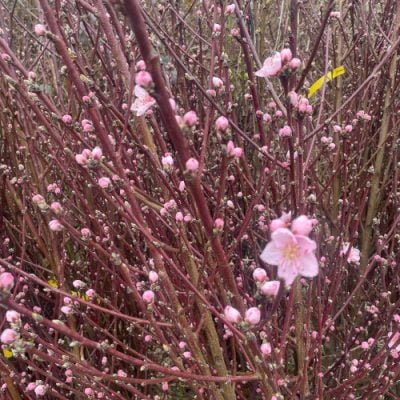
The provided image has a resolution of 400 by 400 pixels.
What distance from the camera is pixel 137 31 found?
0.83 metres

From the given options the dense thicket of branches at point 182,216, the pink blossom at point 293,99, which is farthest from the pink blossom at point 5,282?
the pink blossom at point 293,99

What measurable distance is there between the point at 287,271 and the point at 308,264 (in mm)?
40

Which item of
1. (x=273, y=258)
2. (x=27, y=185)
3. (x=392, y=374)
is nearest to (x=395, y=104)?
(x=392, y=374)

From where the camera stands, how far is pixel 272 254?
93 cm

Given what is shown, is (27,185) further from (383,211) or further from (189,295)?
(383,211)

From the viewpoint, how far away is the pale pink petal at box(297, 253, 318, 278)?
35.9 inches

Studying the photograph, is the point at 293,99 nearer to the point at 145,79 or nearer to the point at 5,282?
the point at 145,79

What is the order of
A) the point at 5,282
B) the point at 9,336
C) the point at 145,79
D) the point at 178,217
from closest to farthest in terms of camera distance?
the point at 145,79, the point at 5,282, the point at 9,336, the point at 178,217

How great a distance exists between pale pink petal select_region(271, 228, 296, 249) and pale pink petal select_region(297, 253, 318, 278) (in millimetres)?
39

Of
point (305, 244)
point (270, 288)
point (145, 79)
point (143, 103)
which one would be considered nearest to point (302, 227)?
point (305, 244)

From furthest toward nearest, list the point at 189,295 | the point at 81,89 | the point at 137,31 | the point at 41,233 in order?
the point at 41,233
the point at 189,295
the point at 81,89
the point at 137,31

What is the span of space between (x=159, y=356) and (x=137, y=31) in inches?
69.6

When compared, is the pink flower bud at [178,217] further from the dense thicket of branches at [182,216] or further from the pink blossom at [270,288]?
the pink blossom at [270,288]

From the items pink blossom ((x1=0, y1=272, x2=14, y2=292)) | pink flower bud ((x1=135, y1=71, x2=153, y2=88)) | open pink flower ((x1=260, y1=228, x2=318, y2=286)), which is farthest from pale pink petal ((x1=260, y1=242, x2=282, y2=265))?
pink blossom ((x1=0, y1=272, x2=14, y2=292))
